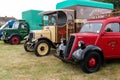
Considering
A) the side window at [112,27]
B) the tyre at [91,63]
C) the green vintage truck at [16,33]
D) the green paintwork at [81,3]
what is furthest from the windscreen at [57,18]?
the green vintage truck at [16,33]

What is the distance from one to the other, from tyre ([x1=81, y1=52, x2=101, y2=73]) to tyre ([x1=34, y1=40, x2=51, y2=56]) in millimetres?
3618

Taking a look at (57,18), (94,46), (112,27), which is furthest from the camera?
(57,18)

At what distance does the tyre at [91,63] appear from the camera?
22.6ft

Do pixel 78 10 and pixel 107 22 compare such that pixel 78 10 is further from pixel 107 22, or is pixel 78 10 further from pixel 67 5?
pixel 107 22

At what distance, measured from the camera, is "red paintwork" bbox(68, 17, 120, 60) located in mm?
7359

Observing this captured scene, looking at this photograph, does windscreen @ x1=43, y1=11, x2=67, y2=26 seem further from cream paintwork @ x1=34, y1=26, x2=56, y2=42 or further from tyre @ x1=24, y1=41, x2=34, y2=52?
tyre @ x1=24, y1=41, x2=34, y2=52

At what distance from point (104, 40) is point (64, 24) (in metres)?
3.78

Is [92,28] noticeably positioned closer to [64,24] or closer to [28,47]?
[64,24]

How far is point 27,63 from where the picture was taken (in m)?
8.62

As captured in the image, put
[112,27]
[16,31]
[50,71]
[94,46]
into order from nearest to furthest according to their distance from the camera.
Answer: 1. [94,46]
2. [50,71]
3. [112,27]
4. [16,31]

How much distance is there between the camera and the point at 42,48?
1017cm

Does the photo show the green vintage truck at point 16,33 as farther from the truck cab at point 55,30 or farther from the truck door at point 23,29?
the truck cab at point 55,30

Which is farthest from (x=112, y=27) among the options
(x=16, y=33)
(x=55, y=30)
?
(x=16, y=33)

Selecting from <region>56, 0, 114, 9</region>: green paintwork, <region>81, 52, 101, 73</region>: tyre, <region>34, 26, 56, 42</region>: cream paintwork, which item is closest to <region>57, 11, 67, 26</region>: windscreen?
<region>34, 26, 56, 42</region>: cream paintwork
